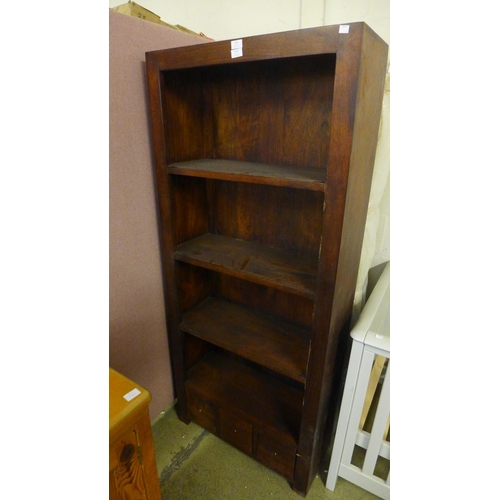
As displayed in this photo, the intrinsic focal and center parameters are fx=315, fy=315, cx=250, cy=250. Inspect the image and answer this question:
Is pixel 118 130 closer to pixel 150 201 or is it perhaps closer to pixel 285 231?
pixel 150 201

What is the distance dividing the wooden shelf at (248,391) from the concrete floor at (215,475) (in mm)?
255

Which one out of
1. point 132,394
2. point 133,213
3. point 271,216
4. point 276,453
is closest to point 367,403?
point 276,453

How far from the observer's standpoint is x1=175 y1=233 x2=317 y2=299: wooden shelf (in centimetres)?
108

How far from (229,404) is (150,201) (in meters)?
0.95

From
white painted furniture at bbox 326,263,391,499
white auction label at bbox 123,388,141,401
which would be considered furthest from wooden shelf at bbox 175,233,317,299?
white auction label at bbox 123,388,141,401

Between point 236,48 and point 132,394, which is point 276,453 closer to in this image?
point 132,394

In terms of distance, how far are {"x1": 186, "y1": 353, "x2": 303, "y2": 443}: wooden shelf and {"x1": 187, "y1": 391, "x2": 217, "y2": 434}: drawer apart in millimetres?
43

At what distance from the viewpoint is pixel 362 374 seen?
112 cm

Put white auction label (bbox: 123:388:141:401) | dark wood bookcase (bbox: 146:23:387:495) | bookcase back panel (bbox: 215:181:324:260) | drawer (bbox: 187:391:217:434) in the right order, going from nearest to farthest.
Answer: white auction label (bbox: 123:388:141:401) < dark wood bookcase (bbox: 146:23:387:495) < bookcase back panel (bbox: 215:181:324:260) < drawer (bbox: 187:391:217:434)

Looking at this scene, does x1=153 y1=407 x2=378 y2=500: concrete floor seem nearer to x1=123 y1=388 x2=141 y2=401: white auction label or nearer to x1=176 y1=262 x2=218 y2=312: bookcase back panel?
x1=176 y1=262 x2=218 y2=312: bookcase back panel

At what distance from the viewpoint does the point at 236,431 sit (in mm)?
1415

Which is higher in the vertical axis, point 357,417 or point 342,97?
point 342,97

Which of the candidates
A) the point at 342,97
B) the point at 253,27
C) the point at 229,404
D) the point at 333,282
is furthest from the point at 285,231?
the point at 253,27
